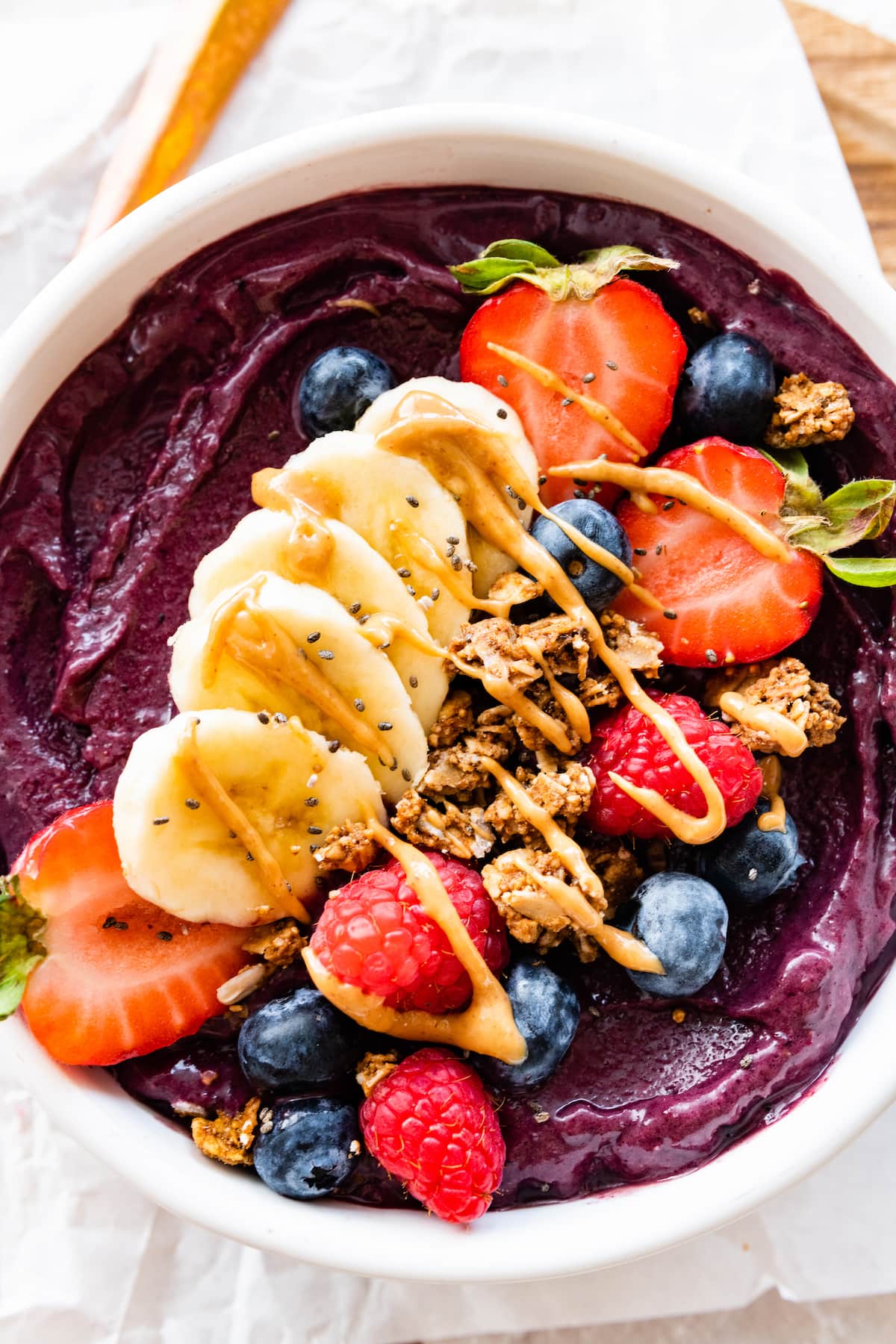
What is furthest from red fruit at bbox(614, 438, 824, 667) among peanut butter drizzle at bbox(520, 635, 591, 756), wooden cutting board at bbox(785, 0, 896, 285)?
wooden cutting board at bbox(785, 0, 896, 285)

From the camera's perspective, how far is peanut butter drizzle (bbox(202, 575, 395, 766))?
2322 mm

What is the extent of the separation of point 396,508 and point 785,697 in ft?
3.12

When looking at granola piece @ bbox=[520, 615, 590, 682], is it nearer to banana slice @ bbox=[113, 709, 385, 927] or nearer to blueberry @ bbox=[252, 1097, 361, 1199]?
banana slice @ bbox=[113, 709, 385, 927]

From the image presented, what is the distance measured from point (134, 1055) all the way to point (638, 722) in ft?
4.38

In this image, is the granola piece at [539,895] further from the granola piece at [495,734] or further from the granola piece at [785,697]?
the granola piece at [785,697]

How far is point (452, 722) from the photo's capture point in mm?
2494

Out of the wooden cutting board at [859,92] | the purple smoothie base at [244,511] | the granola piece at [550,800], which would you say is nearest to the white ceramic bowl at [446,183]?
the purple smoothie base at [244,511]

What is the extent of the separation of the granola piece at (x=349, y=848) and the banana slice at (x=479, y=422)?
60 cm

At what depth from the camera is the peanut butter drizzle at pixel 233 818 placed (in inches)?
91.6

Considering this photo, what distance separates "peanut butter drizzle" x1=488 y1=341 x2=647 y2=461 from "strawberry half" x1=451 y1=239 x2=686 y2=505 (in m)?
0.01

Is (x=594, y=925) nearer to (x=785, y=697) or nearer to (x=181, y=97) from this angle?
(x=785, y=697)

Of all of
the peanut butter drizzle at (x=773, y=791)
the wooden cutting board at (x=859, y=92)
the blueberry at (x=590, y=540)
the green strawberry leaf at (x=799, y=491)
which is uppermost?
the wooden cutting board at (x=859, y=92)

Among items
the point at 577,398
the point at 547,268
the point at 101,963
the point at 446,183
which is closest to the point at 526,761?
the point at 577,398

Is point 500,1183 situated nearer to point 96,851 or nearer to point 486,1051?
point 486,1051
